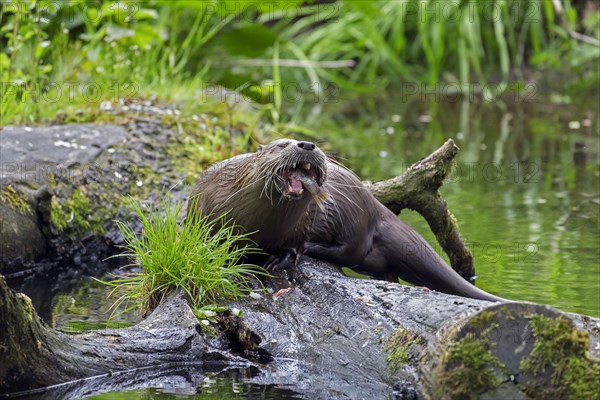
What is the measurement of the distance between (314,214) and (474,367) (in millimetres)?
1659

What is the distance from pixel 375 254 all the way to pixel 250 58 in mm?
6413

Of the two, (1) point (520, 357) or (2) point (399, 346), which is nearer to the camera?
(1) point (520, 357)

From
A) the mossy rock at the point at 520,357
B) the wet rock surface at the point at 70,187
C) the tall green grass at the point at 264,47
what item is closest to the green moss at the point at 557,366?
the mossy rock at the point at 520,357

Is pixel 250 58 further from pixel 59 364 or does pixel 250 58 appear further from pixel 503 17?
pixel 59 364

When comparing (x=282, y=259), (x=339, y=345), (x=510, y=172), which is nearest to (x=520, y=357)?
(x=339, y=345)

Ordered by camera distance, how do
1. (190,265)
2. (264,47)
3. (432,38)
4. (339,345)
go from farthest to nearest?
1. (432,38)
2. (264,47)
3. (190,265)
4. (339,345)

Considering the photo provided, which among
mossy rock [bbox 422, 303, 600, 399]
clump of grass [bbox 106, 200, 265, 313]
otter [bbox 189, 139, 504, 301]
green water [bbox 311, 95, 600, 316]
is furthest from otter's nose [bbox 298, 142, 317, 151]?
green water [bbox 311, 95, 600, 316]

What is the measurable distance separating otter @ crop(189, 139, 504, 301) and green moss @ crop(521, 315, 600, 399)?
1.36 metres

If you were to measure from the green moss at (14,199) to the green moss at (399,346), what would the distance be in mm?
2792

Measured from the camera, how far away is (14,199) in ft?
20.2

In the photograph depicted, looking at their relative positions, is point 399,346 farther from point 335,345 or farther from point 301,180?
point 301,180

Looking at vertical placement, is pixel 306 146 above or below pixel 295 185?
above

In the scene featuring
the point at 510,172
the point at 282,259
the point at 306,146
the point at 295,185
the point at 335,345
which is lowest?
the point at 510,172

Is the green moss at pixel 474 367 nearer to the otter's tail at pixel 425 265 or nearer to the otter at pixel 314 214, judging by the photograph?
the otter at pixel 314 214
